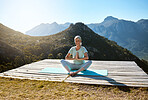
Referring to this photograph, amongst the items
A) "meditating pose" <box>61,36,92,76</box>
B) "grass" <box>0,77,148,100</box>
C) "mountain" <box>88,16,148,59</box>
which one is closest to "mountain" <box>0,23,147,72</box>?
"meditating pose" <box>61,36,92,76</box>

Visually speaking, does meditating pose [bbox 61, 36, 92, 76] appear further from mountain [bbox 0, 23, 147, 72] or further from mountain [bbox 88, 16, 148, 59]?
mountain [bbox 88, 16, 148, 59]

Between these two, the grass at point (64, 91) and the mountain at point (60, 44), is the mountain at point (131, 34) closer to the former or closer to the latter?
the mountain at point (60, 44)

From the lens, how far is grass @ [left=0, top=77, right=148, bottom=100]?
214cm

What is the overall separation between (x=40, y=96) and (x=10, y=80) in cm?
130

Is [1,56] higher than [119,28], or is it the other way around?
[119,28]

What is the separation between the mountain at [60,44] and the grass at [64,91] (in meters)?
9.05

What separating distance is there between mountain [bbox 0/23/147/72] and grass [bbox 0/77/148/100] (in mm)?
9047

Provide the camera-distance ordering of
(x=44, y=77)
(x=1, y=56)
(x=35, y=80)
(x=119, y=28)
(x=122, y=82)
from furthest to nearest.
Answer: (x=119, y=28), (x=1, y=56), (x=44, y=77), (x=35, y=80), (x=122, y=82)

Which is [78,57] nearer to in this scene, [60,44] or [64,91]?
[64,91]

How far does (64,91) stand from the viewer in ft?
7.87

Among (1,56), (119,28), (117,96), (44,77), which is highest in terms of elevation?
(119,28)

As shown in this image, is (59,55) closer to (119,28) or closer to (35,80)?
(35,80)

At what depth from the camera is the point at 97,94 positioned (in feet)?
7.38

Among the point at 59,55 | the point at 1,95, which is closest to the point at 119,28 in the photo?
the point at 59,55
